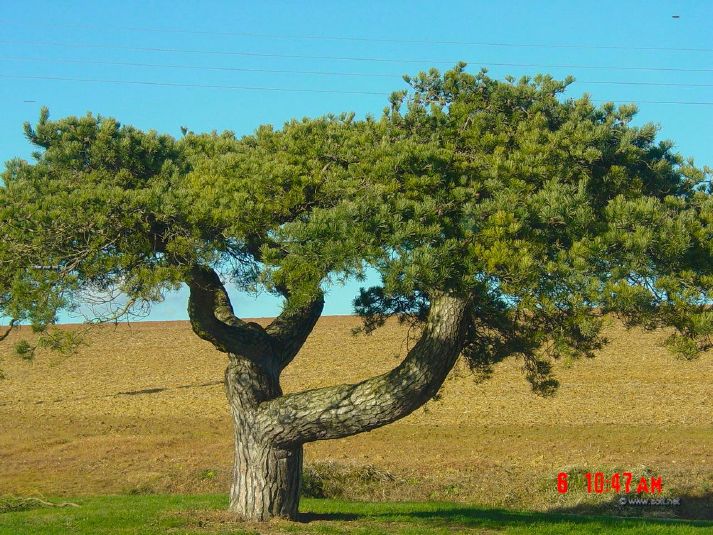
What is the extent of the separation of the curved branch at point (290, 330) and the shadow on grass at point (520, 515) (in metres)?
2.72

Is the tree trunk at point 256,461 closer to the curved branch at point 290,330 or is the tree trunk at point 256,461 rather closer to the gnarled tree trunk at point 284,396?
the gnarled tree trunk at point 284,396

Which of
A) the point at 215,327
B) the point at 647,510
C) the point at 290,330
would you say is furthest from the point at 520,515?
the point at 215,327

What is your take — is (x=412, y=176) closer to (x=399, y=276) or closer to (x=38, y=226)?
(x=399, y=276)

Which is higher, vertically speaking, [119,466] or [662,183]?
[662,183]

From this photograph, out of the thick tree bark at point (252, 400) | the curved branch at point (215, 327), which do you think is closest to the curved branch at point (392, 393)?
the thick tree bark at point (252, 400)

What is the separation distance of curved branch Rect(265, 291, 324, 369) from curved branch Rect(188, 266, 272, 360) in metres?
0.31

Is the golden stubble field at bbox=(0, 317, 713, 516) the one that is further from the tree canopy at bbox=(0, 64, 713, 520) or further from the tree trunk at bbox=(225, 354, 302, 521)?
the tree trunk at bbox=(225, 354, 302, 521)

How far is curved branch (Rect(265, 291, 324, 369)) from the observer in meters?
14.6

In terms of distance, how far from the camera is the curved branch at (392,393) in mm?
12883

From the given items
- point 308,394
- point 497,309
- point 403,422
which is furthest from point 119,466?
point 497,309

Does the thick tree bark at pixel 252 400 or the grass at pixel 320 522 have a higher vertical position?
the thick tree bark at pixel 252 400

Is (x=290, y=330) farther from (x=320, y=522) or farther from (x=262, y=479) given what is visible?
(x=320, y=522)

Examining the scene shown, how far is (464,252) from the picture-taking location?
1189cm

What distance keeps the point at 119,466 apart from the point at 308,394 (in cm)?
1532
